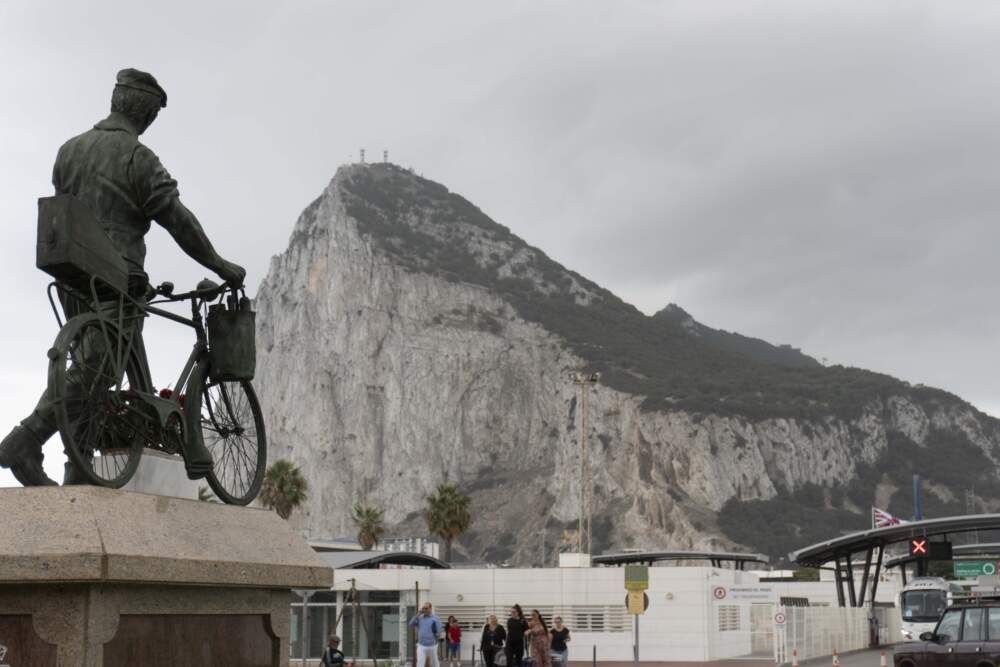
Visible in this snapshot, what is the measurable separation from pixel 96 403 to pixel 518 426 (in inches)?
6220

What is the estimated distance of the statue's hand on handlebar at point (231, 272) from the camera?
289 inches

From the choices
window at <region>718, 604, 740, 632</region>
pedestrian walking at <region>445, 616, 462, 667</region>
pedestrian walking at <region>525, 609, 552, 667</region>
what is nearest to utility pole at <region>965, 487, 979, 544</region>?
window at <region>718, 604, 740, 632</region>

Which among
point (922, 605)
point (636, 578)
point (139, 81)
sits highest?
point (139, 81)

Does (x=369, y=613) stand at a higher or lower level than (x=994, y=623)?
lower

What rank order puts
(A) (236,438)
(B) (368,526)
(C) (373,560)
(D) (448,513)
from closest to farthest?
(A) (236,438), (C) (373,560), (D) (448,513), (B) (368,526)

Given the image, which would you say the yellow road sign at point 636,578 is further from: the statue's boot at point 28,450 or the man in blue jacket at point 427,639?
the statue's boot at point 28,450

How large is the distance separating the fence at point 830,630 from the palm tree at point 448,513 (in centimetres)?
3075

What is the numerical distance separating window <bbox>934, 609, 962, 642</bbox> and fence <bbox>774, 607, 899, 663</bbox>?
11.3 metres

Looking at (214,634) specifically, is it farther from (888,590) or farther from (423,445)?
(423,445)

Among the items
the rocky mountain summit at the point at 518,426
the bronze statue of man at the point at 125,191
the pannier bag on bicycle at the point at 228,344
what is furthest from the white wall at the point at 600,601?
the rocky mountain summit at the point at 518,426

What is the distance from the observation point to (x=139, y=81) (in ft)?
23.8

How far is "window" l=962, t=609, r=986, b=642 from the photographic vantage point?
1958 cm

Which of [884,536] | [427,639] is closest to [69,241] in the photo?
[427,639]

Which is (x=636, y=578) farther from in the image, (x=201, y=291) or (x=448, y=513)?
(x=448, y=513)
